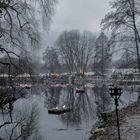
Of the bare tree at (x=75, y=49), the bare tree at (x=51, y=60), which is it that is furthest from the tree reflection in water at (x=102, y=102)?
the bare tree at (x=51, y=60)

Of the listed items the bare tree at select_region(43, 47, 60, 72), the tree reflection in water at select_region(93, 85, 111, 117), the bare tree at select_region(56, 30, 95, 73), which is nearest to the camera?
the tree reflection in water at select_region(93, 85, 111, 117)

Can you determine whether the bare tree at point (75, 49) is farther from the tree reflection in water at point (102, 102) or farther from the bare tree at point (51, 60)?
the tree reflection in water at point (102, 102)

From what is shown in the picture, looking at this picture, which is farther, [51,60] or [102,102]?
[51,60]

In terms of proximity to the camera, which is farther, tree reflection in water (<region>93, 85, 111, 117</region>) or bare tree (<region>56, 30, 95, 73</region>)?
bare tree (<region>56, 30, 95, 73</region>)

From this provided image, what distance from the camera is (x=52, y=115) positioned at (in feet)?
111

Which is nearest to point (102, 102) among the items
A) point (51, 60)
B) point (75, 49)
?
point (75, 49)

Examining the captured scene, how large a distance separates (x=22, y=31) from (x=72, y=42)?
304 feet

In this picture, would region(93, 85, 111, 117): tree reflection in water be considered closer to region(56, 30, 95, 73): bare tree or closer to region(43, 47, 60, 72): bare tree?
region(56, 30, 95, 73): bare tree

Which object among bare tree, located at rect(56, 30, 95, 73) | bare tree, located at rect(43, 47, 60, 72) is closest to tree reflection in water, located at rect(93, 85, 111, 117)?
bare tree, located at rect(56, 30, 95, 73)

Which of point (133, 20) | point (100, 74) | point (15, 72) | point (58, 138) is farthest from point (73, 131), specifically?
point (100, 74)

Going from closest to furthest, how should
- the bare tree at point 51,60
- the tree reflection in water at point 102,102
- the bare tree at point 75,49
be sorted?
the tree reflection in water at point 102,102 < the bare tree at point 75,49 < the bare tree at point 51,60

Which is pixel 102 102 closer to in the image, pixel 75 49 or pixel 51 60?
pixel 75 49

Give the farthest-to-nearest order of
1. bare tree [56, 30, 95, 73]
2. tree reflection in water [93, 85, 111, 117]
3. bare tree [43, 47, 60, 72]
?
1. bare tree [43, 47, 60, 72]
2. bare tree [56, 30, 95, 73]
3. tree reflection in water [93, 85, 111, 117]

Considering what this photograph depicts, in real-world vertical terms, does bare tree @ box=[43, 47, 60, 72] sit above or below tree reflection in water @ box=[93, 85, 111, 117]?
above
